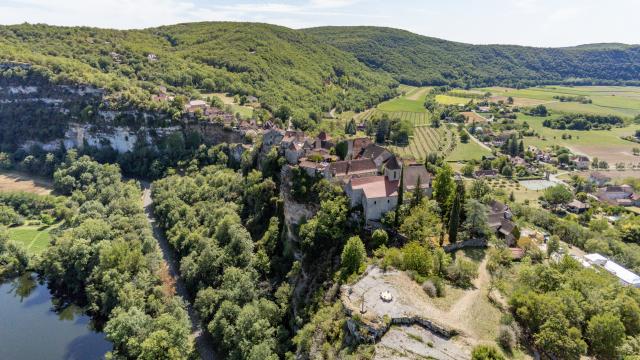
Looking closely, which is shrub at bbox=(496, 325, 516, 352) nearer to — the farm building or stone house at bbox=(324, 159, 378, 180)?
stone house at bbox=(324, 159, 378, 180)

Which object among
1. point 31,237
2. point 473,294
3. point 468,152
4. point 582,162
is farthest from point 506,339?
point 582,162

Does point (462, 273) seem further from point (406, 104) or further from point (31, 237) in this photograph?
point (406, 104)

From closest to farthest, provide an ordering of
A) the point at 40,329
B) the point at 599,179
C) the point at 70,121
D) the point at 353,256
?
the point at 353,256 → the point at 40,329 → the point at 70,121 → the point at 599,179

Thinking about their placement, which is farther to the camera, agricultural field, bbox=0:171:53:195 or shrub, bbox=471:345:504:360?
agricultural field, bbox=0:171:53:195

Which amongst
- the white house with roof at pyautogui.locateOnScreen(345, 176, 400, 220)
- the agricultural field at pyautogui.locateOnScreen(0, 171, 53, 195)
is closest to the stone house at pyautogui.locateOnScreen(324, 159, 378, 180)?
the white house with roof at pyautogui.locateOnScreen(345, 176, 400, 220)

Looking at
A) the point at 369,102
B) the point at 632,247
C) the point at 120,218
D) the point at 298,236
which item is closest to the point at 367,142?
the point at 298,236

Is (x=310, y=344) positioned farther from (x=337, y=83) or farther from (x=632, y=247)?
(x=337, y=83)
